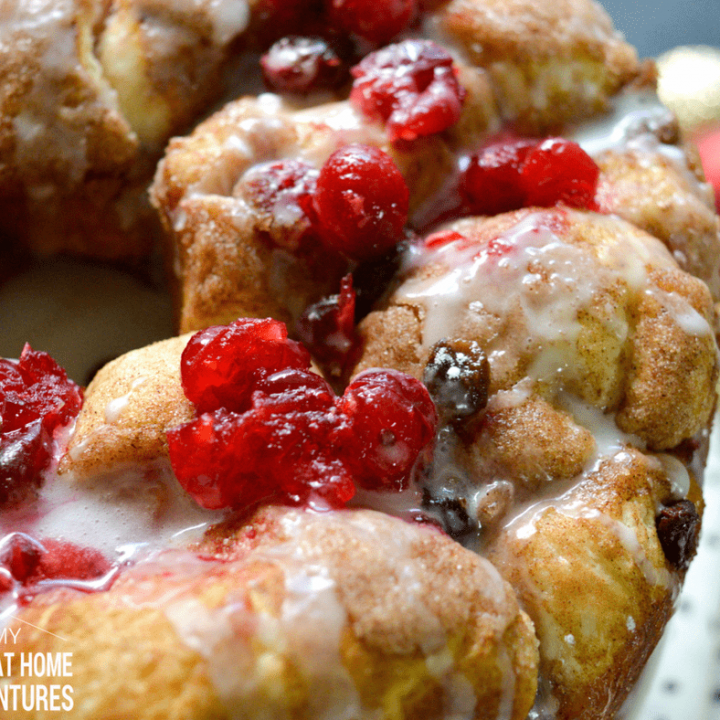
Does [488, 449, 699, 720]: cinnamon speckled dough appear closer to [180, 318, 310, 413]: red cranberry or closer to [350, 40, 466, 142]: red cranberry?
[180, 318, 310, 413]: red cranberry

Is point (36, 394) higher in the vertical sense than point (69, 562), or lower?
higher

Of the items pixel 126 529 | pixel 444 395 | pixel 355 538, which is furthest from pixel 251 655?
pixel 444 395

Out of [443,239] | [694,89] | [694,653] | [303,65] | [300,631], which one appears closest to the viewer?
[300,631]

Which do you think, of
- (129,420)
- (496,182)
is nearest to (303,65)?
(496,182)

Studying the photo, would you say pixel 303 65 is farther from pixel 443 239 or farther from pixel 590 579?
pixel 590 579

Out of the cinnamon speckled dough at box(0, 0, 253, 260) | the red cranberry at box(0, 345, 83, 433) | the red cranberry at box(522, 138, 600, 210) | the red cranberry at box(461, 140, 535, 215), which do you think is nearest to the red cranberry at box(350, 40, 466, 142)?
the red cranberry at box(461, 140, 535, 215)

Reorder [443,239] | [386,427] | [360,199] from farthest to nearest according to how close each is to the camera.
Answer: [443,239] < [360,199] < [386,427]
